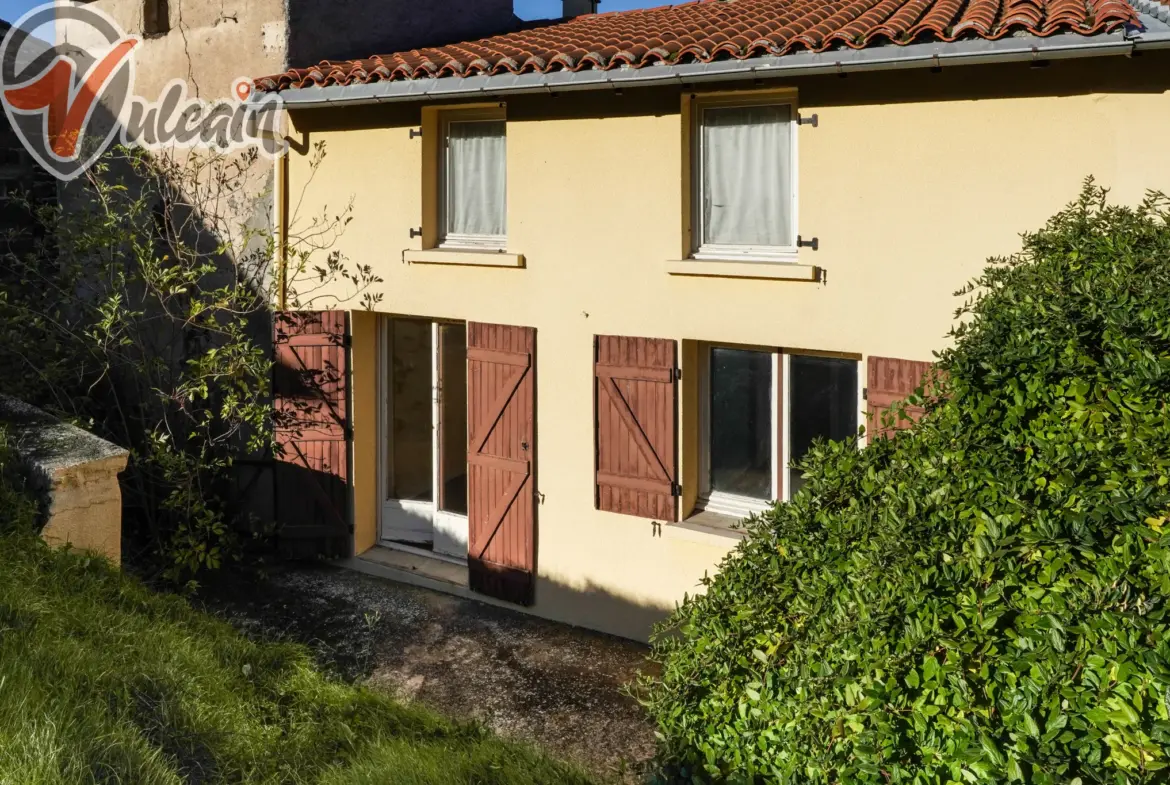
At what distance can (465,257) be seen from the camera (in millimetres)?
9172

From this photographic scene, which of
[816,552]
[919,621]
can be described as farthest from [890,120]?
[919,621]

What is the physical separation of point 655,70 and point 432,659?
4532mm

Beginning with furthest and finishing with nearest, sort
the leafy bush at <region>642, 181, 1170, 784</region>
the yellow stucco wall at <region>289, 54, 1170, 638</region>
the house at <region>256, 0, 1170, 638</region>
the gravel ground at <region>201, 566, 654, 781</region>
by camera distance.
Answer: the gravel ground at <region>201, 566, 654, 781</region> < the house at <region>256, 0, 1170, 638</region> < the yellow stucco wall at <region>289, 54, 1170, 638</region> < the leafy bush at <region>642, 181, 1170, 784</region>

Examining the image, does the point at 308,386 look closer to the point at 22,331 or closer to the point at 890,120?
the point at 22,331

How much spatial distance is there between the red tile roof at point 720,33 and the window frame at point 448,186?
48cm

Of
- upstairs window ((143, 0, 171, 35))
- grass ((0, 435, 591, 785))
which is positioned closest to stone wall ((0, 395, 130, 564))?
grass ((0, 435, 591, 785))

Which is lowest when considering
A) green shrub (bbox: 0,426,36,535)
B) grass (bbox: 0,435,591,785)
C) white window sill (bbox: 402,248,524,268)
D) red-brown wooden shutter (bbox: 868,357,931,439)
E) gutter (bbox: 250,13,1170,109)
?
grass (bbox: 0,435,591,785)

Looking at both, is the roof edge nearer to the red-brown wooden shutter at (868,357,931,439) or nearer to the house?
the house

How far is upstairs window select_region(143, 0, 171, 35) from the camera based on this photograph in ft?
36.5

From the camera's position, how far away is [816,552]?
4047 millimetres

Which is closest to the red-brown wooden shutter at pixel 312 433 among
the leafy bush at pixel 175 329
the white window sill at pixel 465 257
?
the leafy bush at pixel 175 329

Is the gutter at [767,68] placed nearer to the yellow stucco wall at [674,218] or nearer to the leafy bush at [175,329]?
the yellow stucco wall at [674,218]

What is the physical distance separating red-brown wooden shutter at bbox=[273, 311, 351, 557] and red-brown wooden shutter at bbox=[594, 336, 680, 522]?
2699 millimetres

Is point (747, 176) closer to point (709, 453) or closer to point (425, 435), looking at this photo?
point (709, 453)
